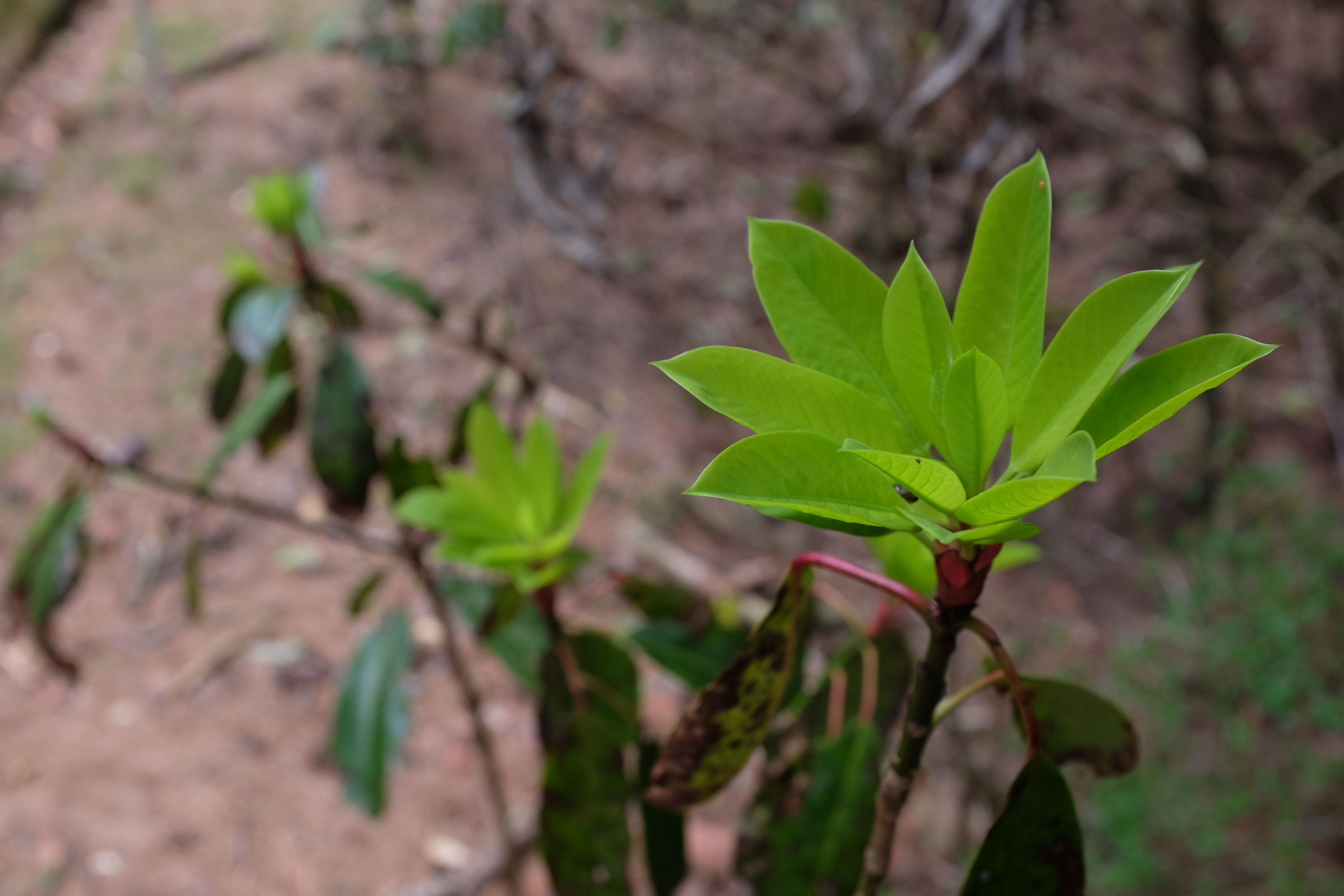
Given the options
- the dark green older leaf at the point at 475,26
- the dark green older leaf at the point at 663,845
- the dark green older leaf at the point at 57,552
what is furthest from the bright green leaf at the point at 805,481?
the dark green older leaf at the point at 475,26

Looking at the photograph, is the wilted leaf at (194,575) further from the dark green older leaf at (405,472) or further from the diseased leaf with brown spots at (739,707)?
the diseased leaf with brown spots at (739,707)

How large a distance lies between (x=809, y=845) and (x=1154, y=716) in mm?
2204

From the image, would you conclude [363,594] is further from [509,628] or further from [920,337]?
[920,337]

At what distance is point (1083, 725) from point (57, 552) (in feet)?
3.29

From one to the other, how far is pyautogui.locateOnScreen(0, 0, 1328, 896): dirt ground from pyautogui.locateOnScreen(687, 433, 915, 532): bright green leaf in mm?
1106

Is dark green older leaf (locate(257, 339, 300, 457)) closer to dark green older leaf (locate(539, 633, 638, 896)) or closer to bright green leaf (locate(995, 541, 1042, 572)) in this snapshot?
dark green older leaf (locate(539, 633, 638, 896))

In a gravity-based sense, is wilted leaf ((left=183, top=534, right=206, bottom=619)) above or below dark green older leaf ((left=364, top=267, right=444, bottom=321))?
→ below

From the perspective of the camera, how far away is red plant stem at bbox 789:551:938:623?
1.51ft

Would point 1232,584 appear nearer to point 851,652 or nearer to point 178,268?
point 851,652

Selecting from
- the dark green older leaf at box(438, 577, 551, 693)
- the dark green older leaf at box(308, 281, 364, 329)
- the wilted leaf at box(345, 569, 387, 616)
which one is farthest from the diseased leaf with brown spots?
the dark green older leaf at box(308, 281, 364, 329)

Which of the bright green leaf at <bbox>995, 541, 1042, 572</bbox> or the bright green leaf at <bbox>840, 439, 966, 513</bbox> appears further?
the bright green leaf at <bbox>995, 541, 1042, 572</bbox>

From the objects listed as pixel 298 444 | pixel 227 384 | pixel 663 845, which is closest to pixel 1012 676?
pixel 663 845

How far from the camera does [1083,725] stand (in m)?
0.51

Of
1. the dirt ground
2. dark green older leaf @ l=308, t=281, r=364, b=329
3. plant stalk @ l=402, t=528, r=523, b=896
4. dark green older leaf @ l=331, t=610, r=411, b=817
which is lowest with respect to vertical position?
the dirt ground
